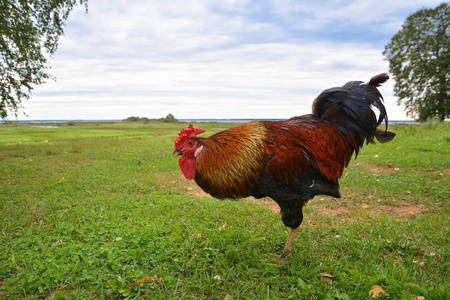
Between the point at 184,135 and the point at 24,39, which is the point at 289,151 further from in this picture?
the point at 24,39

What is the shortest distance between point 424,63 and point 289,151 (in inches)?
1106

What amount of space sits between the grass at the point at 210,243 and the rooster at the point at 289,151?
0.66 metres

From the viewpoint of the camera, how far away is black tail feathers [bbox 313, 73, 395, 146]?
3318mm

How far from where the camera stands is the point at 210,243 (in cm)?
358

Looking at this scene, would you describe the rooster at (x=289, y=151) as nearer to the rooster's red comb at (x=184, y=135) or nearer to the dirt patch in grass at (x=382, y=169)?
the rooster's red comb at (x=184, y=135)

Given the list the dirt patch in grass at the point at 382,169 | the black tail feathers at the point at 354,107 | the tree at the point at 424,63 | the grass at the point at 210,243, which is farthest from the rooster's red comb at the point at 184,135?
the tree at the point at 424,63

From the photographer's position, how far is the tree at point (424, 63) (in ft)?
73.6

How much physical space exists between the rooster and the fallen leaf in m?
1.01

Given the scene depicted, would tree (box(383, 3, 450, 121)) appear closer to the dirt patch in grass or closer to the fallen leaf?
the dirt patch in grass

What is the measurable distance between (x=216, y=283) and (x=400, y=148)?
11.1 metres

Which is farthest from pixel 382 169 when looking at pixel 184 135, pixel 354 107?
pixel 184 135

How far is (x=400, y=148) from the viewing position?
1073 centimetres

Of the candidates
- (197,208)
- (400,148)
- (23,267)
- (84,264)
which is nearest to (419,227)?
(197,208)

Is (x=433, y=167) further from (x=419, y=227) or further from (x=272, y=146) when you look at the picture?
(x=272, y=146)
